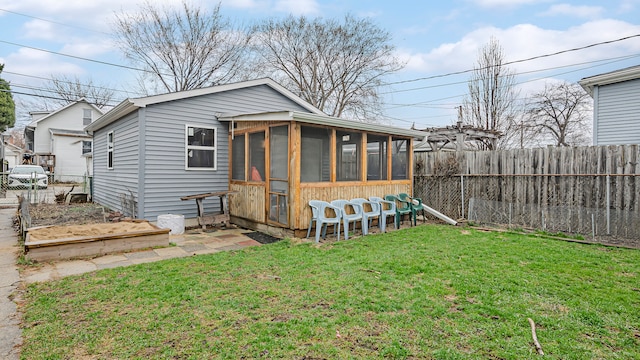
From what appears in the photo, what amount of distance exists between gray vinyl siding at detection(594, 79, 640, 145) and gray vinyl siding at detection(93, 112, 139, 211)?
1263 centimetres

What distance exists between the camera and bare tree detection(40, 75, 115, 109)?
1034 inches

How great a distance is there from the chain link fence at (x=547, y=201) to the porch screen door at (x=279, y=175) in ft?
14.7

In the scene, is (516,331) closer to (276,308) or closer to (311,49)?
(276,308)

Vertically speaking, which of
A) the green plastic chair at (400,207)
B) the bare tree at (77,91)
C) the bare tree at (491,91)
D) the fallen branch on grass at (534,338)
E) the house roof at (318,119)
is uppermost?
the bare tree at (77,91)

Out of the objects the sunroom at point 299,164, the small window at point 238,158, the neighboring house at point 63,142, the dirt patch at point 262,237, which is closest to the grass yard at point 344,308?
the dirt patch at point 262,237

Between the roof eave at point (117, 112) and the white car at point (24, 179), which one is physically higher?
the roof eave at point (117, 112)

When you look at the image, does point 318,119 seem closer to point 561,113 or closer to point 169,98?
point 169,98

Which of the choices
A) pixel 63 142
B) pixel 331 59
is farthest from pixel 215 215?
pixel 63 142

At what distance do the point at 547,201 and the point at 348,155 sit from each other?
442 cm

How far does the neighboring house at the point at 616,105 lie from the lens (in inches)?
351

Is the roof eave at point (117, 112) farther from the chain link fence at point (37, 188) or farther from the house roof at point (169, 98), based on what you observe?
the chain link fence at point (37, 188)

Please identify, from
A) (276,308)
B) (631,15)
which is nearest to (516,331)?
(276,308)

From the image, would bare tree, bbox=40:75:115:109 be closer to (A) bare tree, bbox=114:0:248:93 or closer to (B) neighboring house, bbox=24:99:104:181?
(B) neighboring house, bbox=24:99:104:181

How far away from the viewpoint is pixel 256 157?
7332mm
